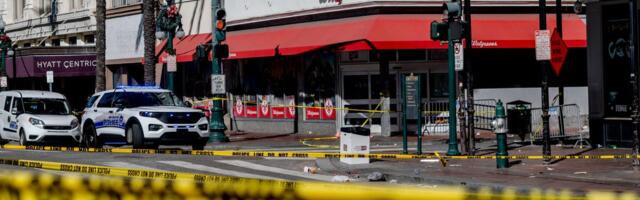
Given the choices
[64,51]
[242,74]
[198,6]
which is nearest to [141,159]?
[242,74]

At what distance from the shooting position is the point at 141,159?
19312mm

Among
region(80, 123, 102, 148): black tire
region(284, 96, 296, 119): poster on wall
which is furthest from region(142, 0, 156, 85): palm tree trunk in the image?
region(80, 123, 102, 148): black tire

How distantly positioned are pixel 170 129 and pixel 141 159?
1.42 m

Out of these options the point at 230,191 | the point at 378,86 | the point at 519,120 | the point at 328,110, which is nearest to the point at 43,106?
the point at 328,110

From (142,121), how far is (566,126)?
9419 mm

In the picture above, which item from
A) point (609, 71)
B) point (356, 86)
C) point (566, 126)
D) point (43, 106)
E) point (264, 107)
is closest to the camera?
point (609, 71)

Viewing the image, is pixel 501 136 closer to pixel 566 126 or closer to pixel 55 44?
pixel 566 126

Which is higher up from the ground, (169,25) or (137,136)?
(169,25)

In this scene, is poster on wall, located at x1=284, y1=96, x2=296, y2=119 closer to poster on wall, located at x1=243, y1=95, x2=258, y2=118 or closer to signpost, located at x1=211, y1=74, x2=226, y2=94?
→ poster on wall, located at x1=243, y1=95, x2=258, y2=118

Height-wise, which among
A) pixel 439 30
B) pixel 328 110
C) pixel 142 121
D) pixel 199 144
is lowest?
pixel 199 144

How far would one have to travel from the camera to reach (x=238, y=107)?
1309 inches

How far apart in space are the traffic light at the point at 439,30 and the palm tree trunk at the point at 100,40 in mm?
20959

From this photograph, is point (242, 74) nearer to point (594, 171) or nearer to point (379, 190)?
point (594, 171)

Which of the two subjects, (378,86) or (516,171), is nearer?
(516,171)
